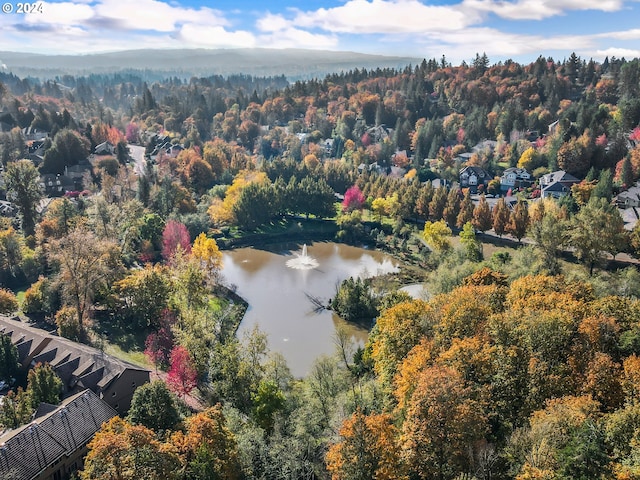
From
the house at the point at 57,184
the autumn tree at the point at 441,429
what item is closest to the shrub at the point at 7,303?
the house at the point at 57,184

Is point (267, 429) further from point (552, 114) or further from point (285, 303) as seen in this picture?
point (552, 114)

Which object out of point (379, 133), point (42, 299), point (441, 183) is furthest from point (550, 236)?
point (379, 133)

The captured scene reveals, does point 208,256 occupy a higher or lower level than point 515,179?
lower

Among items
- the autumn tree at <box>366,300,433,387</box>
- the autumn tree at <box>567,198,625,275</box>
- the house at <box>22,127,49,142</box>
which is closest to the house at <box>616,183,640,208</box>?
the autumn tree at <box>567,198,625,275</box>

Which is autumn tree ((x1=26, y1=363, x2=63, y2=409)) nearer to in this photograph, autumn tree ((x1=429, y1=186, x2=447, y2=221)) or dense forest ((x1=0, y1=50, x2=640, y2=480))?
dense forest ((x1=0, y1=50, x2=640, y2=480))

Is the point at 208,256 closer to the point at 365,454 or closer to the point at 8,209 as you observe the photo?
the point at 8,209

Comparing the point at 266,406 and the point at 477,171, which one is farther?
the point at 477,171
